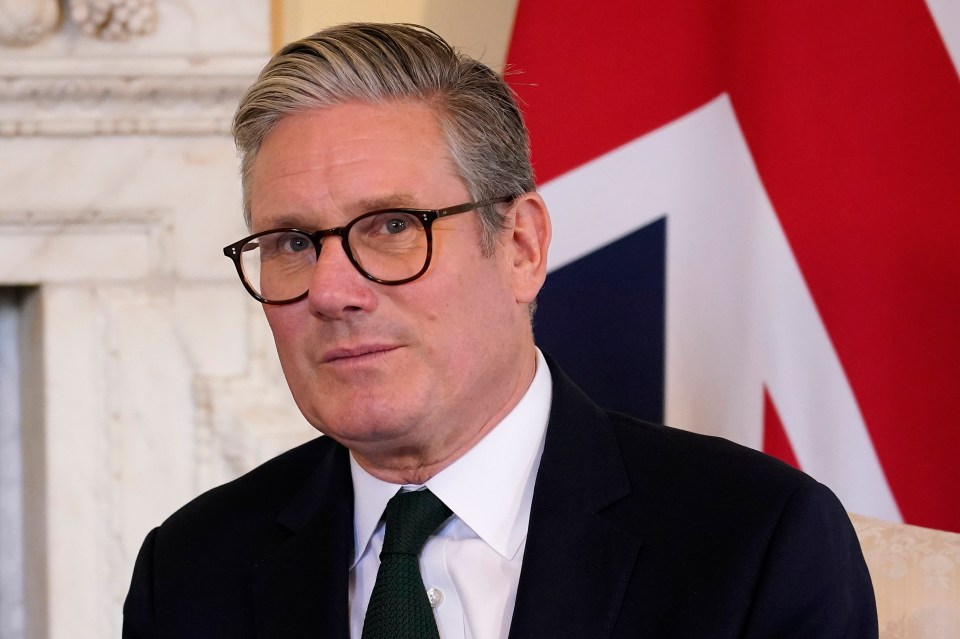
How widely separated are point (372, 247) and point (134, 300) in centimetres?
121

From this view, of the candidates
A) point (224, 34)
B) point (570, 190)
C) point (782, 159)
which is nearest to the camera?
point (782, 159)

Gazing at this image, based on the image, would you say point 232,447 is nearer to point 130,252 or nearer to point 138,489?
point 138,489

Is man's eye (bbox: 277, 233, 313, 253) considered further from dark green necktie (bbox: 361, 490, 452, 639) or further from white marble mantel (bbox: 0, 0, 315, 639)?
white marble mantel (bbox: 0, 0, 315, 639)

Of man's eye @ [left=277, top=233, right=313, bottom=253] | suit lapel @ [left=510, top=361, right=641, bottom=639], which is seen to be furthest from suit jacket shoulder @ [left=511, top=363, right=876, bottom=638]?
man's eye @ [left=277, top=233, right=313, bottom=253]

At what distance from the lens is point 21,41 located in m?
2.29

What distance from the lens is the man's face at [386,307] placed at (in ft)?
4.33

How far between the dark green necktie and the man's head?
0.04 metres

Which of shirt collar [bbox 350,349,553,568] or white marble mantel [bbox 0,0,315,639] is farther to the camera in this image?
white marble mantel [bbox 0,0,315,639]

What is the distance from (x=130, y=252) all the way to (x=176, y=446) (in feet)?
1.33

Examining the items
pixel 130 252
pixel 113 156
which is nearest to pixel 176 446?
pixel 130 252

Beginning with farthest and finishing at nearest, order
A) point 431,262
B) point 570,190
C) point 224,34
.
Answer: point 224,34
point 570,190
point 431,262

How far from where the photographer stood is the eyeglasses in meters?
1.33

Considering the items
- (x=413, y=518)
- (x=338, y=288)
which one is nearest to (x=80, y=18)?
(x=338, y=288)

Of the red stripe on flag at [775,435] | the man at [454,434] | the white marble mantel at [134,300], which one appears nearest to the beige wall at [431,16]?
the white marble mantel at [134,300]
